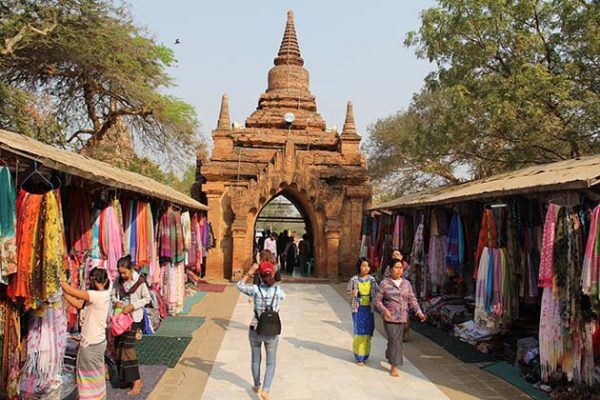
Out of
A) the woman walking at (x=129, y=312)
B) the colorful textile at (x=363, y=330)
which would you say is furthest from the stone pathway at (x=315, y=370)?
the woman walking at (x=129, y=312)

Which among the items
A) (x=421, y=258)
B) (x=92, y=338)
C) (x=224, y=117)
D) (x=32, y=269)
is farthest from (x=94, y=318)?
(x=224, y=117)

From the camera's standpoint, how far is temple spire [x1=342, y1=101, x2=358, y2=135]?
58.6 ft

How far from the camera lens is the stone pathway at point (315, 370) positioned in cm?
568

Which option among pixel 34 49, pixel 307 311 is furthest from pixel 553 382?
pixel 34 49

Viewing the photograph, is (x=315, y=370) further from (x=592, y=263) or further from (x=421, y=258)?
(x=421, y=258)

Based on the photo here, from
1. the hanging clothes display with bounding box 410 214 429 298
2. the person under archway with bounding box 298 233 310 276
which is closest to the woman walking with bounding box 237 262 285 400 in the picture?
the hanging clothes display with bounding box 410 214 429 298

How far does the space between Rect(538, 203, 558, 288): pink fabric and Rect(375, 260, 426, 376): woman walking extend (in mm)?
1538

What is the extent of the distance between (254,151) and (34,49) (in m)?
7.30

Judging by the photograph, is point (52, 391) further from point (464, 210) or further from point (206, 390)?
point (464, 210)

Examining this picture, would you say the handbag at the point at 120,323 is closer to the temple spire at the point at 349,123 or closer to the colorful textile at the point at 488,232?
the colorful textile at the point at 488,232

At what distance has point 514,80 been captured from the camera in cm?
1124

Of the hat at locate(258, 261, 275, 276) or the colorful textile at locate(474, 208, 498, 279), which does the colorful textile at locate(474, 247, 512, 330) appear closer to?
the colorful textile at locate(474, 208, 498, 279)

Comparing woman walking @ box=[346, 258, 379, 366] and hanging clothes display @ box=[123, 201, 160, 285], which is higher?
hanging clothes display @ box=[123, 201, 160, 285]

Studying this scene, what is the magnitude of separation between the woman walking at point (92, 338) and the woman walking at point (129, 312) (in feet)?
2.89
